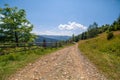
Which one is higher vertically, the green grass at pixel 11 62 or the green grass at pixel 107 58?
the green grass at pixel 11 62

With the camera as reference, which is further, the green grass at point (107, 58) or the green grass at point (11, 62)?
the green grass at point (107, 58)

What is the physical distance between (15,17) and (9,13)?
5.09 feet

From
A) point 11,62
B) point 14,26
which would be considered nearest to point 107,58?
point 11,62

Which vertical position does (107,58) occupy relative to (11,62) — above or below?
below

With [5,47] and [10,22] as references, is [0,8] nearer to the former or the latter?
[10,22]

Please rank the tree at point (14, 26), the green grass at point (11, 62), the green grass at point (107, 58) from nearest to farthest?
the green grass at point (11, 62) → the green grass at point (107, 58) → the tree at point (14, 26)

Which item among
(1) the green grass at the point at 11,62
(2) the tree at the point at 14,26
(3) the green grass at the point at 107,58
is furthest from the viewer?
(2) the tree at the point at 14,26

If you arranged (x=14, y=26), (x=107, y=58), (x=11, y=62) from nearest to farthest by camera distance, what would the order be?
(x=11, y=62) < (x=107, y=58) < (x=14, y=26)

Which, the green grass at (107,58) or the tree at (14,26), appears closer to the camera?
the green grass at (107,58)

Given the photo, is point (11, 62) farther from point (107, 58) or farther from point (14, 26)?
point (14, 26)

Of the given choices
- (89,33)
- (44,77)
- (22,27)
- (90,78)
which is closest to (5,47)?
(44,77)

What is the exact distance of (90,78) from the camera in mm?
7836

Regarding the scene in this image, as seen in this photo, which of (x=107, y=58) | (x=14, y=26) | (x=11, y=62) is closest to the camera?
(x=11, y=62)

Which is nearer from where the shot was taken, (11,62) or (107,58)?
(11,62)
